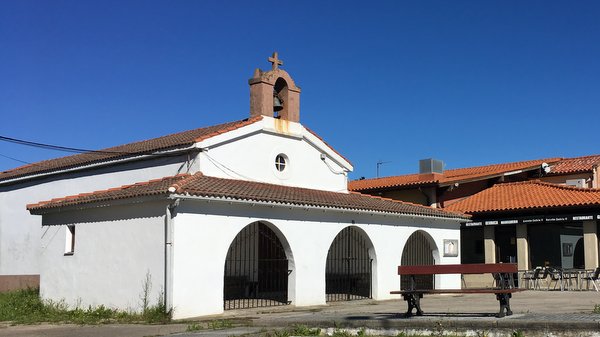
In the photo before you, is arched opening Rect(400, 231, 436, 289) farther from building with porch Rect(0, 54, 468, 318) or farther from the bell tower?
the bell tower

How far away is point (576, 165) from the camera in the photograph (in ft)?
106

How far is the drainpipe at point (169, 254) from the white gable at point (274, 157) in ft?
12.0

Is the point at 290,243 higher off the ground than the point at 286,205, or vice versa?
the point at 286,205

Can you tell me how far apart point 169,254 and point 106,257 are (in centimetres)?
248

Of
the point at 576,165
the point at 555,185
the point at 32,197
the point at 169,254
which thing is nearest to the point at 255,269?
the point at 169,254

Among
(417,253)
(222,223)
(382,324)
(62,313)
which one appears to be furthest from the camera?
(417,253)

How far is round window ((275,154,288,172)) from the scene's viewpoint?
20453mm

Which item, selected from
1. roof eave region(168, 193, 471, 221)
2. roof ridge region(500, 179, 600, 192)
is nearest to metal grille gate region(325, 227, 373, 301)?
roof eave region(168, 193, 471, 221)

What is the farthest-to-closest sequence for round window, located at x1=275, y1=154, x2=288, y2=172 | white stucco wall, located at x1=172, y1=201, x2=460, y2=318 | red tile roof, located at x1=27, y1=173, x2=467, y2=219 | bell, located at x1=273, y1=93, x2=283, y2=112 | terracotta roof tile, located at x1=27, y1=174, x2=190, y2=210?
bell, located at x1=273, y1=93, x2=283, y2=112, round window, located at x1=275, y1=154, x2=288, y2=172, red tile roof, located at x1=27, y1=173, x2=467, y2=219, terracotta roof tile, located at x1=27, y1=174, x2=190, y2=210, white stucco wall, located at x1=172, y1=201, x2=460, y2=318

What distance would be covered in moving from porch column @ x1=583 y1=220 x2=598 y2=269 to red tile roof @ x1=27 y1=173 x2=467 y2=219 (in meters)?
6.53

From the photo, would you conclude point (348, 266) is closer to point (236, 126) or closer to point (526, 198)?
point (236, 126)

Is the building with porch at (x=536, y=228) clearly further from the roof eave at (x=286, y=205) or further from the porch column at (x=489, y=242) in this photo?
the roof eave at (x=286, y=205)

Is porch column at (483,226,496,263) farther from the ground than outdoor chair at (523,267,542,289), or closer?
farther from the ground

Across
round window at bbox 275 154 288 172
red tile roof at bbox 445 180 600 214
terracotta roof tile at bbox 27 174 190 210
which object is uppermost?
round window at bbox 275 154 288 172
